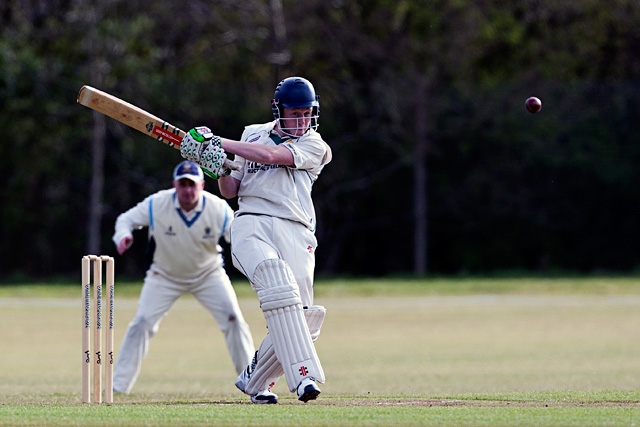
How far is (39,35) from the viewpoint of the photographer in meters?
20.7

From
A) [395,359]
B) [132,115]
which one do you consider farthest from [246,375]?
[395,359]

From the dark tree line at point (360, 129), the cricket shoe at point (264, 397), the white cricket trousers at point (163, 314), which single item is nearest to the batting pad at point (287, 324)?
the cricket shoe at point (264, 397)

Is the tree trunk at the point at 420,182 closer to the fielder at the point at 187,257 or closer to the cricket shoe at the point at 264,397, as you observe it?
the fielder at the point at 187,257

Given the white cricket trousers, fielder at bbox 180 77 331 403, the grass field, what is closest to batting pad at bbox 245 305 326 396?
fielder at bbox 180 77 331 403

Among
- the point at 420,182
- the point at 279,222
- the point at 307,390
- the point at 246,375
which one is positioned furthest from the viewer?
the point at 420,182

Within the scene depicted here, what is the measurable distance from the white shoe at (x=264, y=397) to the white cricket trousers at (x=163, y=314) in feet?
7.38

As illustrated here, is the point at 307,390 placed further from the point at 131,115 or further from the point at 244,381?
the point at 131,115

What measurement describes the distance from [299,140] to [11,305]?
40.8ft

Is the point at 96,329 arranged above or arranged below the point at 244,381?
above

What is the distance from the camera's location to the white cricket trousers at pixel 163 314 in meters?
8.12

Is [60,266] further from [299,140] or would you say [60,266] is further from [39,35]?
[299,140]

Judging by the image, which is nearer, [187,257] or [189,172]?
[189,172]

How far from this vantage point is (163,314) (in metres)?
8.44

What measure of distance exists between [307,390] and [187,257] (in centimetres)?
315
